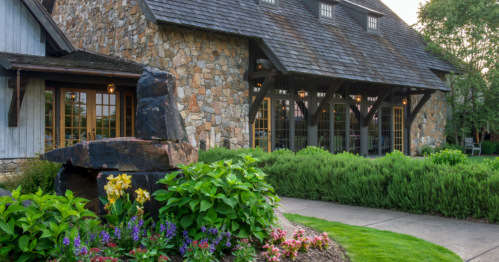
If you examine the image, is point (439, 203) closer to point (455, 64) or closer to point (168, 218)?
point (168, 218)

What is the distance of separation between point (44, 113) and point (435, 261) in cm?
977

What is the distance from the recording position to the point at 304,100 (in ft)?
47.8

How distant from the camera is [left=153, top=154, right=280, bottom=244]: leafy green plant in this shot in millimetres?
3305

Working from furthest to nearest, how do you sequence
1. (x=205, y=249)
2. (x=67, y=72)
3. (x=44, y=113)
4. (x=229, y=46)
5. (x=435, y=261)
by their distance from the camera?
(x=229, y=46) < (x=44, y=113) < (x=67, y=72) < (x=435, y=261) < (x=205, y=249)

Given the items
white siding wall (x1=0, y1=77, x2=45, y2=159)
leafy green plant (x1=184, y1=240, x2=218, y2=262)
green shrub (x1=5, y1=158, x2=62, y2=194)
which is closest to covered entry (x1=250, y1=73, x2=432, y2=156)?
white siding wall (x1=0, y1=77, x2=45, y2=159)

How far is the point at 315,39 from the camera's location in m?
14.0

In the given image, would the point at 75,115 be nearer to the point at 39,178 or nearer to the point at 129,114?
the point at 129,114

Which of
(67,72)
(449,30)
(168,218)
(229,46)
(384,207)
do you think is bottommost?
(384,207)

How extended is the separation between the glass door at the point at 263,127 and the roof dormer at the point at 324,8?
4.89 m

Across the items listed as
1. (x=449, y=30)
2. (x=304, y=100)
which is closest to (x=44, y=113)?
(x=304, y=100)

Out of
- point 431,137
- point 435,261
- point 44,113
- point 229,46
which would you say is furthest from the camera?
point 431,137

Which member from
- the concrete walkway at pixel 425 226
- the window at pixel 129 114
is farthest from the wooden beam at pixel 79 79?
the concrete walkway at pixel 425 226

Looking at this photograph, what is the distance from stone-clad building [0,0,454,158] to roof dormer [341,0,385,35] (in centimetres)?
5

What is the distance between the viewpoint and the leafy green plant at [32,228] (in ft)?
9.25
